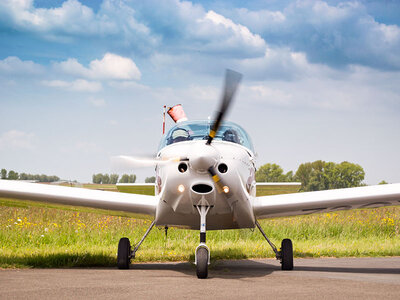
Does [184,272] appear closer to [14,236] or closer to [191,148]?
[191,148]

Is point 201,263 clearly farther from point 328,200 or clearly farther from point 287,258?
point 328,200

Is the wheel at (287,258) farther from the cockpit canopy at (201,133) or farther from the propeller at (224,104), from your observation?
the propeller at (224,104)

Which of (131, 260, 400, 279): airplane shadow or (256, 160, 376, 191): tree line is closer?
(131, 260, 400, 279): airplane shadow

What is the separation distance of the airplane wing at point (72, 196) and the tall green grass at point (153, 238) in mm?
1085

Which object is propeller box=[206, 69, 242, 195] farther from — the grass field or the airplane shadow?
the grass field

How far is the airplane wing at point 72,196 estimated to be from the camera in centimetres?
881

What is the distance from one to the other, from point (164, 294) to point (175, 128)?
3.45 m

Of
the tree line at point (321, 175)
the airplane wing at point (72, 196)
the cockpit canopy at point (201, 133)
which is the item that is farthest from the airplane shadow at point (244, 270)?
the tree line at point (321, 175)

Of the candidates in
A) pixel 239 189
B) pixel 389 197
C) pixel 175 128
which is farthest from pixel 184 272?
pixel 389 197

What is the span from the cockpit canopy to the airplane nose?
3.02 ft

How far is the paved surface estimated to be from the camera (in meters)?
5.09

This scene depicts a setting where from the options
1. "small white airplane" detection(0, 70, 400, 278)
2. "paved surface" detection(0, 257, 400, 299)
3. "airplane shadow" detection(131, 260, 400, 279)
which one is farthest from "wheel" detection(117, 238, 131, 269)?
"paved surface" detection(0, 257, 400, 299)

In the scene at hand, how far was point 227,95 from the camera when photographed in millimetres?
6617

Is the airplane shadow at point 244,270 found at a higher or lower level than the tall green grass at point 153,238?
lower
